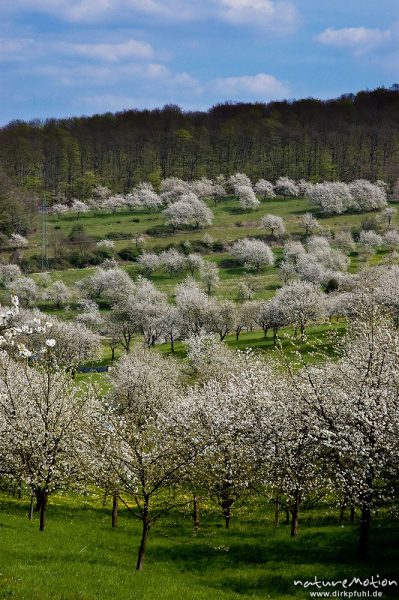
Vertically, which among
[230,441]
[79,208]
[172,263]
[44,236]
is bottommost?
[230,441]

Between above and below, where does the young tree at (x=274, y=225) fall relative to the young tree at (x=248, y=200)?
below

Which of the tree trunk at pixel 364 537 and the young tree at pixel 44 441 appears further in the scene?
the young tree at pixel 44 441

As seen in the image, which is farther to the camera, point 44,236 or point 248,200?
point 248,200

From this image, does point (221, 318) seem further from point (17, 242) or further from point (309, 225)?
point (17, 242)

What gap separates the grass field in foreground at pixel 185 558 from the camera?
51.8 feet

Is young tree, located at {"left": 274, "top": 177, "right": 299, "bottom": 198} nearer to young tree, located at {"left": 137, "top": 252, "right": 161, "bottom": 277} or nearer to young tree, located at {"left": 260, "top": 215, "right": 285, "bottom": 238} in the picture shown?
young tree, located at {"left": 260, "top": 215, "right": 285, "bottom": 238}

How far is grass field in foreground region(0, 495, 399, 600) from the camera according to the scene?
15.8m

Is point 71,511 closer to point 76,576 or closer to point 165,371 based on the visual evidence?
point 76,576

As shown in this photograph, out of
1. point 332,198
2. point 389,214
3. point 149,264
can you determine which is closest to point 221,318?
point 149,264

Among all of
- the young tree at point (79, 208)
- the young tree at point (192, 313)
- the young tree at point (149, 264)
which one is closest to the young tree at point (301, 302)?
the young tree at point (192, 313)

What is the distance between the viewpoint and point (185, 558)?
20859 mm

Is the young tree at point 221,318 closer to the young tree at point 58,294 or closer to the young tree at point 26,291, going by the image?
the young tree at point 58,294

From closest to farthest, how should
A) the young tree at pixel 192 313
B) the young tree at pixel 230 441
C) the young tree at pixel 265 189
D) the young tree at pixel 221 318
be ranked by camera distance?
the young tree at pixel 230 441 → the young tree at pixel 221 318 → the young tree at pixel 192 313 → the young tree at pixel 265 189

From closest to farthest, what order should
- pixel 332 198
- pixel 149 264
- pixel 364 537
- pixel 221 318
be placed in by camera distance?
1. pixel 364 537
2. pixel 221 318
3. pixel 149 264
4. pixel 332 198
